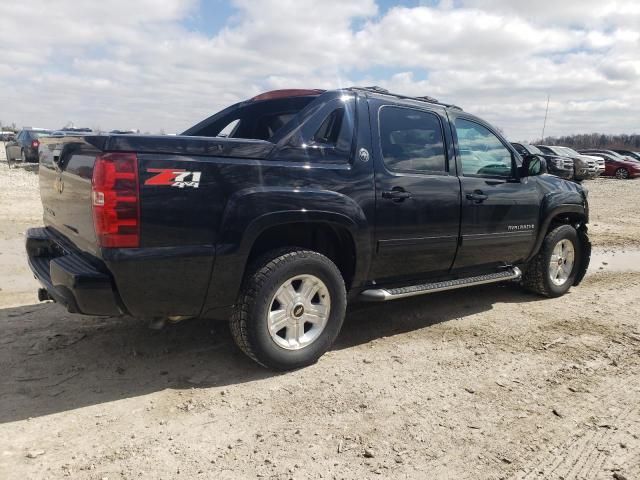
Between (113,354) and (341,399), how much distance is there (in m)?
1.72

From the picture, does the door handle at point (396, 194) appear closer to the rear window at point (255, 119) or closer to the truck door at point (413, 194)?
the truck door at point (413, 194)

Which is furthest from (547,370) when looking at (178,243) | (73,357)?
(73,357)

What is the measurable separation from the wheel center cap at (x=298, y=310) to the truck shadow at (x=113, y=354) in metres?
0.46

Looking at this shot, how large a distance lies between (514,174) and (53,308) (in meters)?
4.42

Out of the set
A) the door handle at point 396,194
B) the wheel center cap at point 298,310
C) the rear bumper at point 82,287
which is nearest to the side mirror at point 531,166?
the door handle at point 396,194

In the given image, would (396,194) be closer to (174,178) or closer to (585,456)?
(174,178)

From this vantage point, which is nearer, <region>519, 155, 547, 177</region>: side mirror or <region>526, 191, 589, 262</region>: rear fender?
<region>519, 155, 547, 177</region>: side mirror

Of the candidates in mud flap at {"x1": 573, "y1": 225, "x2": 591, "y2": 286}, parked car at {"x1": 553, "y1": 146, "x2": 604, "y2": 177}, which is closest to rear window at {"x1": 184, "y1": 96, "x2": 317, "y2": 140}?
mud flap at {"x1": 573, "y1": 225, "x2": 591, "y2": 286}

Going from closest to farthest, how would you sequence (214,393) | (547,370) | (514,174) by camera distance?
(214,393), (547,370), (514,174)

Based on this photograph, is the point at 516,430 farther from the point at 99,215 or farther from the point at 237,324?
the point at 99,215

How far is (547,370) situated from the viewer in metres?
3.85

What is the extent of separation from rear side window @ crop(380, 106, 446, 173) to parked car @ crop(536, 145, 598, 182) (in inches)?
816

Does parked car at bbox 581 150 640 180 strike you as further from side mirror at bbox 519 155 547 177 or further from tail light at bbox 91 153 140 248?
tail light at bbox 91 153 140 248

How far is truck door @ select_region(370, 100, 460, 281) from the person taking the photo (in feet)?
13.1
